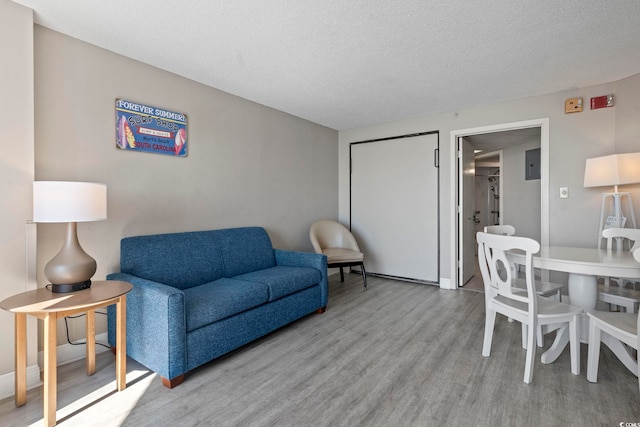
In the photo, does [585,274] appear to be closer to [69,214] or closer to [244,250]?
[244,250]

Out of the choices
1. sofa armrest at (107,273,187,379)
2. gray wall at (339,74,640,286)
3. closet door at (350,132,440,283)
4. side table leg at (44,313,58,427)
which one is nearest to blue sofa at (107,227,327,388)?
sofa armrest at (107,273,187,379)

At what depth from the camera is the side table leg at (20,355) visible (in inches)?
65.2

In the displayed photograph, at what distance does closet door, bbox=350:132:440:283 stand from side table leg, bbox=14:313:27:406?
13.2ft

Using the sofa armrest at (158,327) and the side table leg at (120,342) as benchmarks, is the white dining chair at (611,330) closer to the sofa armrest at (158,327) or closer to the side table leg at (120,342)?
the sofa armrest at (158,327)

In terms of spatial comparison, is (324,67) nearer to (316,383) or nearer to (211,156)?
(211,156)

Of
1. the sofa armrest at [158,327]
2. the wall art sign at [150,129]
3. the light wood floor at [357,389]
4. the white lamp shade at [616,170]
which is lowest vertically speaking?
the light wood floor at [357,389]

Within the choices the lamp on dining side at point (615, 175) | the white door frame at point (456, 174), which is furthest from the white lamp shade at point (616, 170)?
the white door frame at point (456, 174)

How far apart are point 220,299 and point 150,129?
5.40 ft

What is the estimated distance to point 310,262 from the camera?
10.3ft

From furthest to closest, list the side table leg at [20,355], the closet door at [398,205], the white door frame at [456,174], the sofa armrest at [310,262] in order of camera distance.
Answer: the closet door at [398,205], the white door frame at [456,174], the sofa armrest at [310,262], the side table leg at [20,355]

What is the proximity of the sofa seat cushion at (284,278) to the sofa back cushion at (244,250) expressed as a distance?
11 cm

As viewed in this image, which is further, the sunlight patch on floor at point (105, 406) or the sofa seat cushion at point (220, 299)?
the sofa seat cushion at point (220, 299)

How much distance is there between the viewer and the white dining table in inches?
72.6

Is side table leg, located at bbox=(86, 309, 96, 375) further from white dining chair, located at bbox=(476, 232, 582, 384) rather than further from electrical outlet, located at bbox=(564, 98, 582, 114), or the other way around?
electrical outlet, located at bbox=(564, 98, 582, 114)
